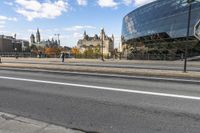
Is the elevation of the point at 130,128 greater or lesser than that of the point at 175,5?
lesser

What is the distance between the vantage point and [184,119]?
6.54 metres

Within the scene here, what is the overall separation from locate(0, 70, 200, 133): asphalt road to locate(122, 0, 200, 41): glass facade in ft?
148

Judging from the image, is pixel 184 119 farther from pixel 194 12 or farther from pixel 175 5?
pixel 175 5

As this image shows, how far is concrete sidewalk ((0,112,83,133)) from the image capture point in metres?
5.76

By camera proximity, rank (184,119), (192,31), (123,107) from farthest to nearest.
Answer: (192,31)
(123,107)
(184,119)

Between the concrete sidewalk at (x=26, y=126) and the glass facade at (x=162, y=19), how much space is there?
162ft

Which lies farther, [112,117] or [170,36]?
[170,36]

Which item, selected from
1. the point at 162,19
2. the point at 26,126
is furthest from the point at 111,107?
the point at 162,19

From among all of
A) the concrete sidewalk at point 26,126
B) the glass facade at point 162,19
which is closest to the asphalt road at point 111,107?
the concrete sidewalk at point 26,126

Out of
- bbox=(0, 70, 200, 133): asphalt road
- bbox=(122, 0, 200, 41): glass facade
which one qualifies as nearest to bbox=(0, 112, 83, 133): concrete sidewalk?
bbox=(0, 70, 200, 133): asphalt road

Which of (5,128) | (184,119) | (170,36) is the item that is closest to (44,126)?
(5,128)

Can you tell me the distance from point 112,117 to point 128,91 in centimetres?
353

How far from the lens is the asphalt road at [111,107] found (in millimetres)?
6223

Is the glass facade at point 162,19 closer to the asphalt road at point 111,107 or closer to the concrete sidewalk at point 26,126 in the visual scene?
the asphalt road at point 111,107
